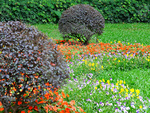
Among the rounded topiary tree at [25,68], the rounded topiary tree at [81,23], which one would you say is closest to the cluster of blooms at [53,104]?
the rounded topiary tree at [25,68]

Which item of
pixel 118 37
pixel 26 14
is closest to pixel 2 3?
pixel 26 14

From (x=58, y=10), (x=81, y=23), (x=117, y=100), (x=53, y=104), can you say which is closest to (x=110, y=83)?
(x=117, y=100)

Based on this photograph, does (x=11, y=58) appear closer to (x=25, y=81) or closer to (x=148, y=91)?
(x=25, y=81)

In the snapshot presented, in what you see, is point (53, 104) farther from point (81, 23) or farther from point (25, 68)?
point (81, 23)

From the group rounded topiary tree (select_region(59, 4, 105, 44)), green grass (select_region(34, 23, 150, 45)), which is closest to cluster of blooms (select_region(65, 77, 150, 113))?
rounded topiary tree (select_region(59, 4, 105, 44))

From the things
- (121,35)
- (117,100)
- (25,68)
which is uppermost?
(25,68)

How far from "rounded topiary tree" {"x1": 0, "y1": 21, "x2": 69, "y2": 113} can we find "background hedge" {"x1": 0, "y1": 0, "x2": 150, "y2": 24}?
1162cm

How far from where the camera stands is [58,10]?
15.4m

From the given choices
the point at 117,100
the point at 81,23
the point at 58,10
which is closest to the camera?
the point at 117,100

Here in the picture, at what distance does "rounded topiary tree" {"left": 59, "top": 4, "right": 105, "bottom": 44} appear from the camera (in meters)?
8.46

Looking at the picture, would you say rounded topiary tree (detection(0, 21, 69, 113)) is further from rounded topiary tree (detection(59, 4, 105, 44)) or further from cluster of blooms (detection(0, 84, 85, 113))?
rounded topiary tree (detection(59, 4, 105, 44))

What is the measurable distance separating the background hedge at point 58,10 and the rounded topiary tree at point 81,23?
20.7 feet

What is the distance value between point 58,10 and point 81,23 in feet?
23.6

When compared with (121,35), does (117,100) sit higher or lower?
higher
